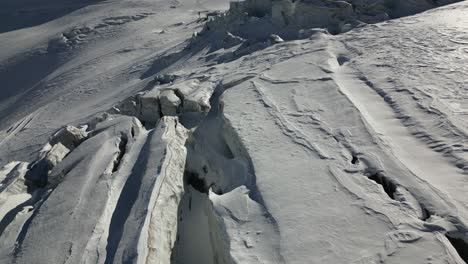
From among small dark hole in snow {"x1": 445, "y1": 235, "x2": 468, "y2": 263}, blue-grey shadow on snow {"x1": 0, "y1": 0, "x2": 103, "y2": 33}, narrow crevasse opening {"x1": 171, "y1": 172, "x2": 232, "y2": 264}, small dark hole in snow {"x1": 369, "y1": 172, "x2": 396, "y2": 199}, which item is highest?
small dark hole in snow {"x1": 445, "y1": 235, "x2": 468, "y2": 263}

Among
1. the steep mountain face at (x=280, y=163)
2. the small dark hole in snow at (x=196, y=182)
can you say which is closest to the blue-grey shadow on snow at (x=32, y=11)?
the steep mountain face at (x=280, y=163)

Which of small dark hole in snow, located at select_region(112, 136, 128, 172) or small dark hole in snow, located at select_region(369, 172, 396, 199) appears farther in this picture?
small dark hole in snow, located at select_region(112, 136, 128, 172)

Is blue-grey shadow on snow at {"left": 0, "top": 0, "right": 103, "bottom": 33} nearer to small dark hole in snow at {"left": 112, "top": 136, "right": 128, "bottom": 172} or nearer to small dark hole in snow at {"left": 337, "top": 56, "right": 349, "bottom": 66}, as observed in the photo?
small dark hole in snow at {"left": 337, "top": 56, "right": 349, "bottom": 66}

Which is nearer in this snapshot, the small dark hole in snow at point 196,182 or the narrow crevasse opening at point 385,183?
the narrow crevasse opening at point 385,183

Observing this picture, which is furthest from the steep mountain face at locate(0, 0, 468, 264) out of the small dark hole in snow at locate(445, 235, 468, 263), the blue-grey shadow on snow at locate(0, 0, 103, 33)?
the blue-grey shadow on snow at locate(0, 0, 103, 33)

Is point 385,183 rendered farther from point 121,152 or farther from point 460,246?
point 121,152

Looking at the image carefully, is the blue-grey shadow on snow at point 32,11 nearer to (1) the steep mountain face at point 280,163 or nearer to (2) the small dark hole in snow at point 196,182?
(1) the steep mountain face at point 280,163

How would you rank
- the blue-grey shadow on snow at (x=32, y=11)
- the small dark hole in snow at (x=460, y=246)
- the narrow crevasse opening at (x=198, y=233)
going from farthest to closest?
1. the blue-grey shadow on snow at (x=32, y=11)
2. the narrow crevasse opening at (x=198, y=233)
3. the small dark hole in snow at (x=460, y=246)
